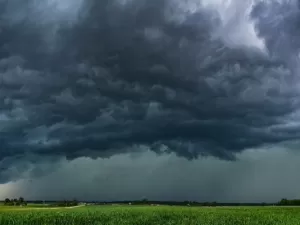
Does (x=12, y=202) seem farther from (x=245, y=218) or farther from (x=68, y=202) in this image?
(x=245, y=218)

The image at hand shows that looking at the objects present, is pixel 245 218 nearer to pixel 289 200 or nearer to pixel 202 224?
pixel 202 224

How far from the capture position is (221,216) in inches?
2044

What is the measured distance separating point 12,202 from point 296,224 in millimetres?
119855

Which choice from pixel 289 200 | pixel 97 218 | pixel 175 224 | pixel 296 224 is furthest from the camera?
pixel 289 200

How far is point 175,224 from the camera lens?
4622cm

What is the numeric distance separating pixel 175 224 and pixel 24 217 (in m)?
16.9

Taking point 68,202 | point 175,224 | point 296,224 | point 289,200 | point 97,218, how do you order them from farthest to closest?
point 289,200
point 68,202
point 97,218
point 175,224
point 296,224

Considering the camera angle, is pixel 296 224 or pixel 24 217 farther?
pixel 24 217

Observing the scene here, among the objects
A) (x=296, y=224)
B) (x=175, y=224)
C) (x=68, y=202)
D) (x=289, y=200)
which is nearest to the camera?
(x=296, y=224)

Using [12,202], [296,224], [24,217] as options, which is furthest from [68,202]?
[296,224]

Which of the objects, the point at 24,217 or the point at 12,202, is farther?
the point at 12,202

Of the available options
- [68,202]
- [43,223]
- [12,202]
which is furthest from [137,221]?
[12,202]

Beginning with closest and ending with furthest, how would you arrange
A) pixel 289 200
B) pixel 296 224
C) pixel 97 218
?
1. pixel 296 224
2. pixel 97 218
3. pixel 289 200

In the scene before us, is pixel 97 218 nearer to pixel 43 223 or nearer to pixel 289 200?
pixel 43 223
